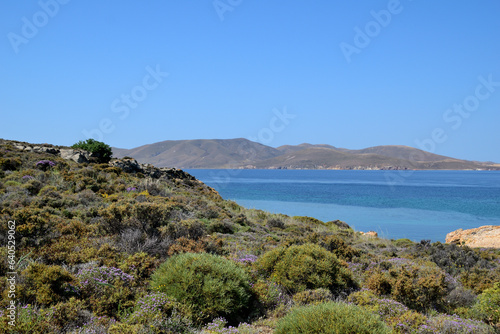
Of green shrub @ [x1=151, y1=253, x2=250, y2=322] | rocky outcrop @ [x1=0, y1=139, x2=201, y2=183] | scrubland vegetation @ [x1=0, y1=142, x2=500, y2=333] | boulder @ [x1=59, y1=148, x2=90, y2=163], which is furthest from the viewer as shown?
rocky outcrop @ [x1=0, y1=139, x2=201, y2=183]

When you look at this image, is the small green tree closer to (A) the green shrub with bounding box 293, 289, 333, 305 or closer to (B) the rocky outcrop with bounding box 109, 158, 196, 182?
(B) the rocky outcrop with bounding box 109, 158, 196, 182

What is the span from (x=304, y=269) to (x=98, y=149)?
71.7 ft

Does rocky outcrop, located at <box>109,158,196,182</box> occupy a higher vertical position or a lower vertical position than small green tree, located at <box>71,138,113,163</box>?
lower

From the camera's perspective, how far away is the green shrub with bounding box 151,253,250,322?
5.42 metres

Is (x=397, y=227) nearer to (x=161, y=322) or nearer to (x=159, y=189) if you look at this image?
(x=159, y=189)

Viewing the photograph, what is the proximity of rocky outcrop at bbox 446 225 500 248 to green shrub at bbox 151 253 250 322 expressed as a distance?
15.2 m

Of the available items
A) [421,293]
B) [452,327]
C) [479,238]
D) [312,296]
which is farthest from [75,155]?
[479,238]

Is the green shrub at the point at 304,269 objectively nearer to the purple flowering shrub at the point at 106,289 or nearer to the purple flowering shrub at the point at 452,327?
the purple flowering shrub at the point at 452,327

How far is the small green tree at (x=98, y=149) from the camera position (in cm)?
2405

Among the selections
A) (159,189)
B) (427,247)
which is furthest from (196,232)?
(427,247)

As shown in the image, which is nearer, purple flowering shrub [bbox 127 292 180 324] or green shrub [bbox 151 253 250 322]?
purple flowering shrub [bbox 127 292 180 324]

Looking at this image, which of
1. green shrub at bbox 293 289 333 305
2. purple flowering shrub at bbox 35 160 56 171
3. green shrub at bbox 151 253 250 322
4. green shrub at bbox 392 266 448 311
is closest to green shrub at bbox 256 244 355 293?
green shrub at bbox 293 289 333 305

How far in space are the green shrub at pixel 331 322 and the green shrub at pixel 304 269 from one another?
2291 mm

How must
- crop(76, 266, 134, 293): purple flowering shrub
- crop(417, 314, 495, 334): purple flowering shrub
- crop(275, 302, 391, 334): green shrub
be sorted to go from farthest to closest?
crop(76, 266, 134, 293): purple flowering shrub → crop(417, 314, 495, 334): purple flowering shrub → crop(275, 302, 391, 334): green shrub
